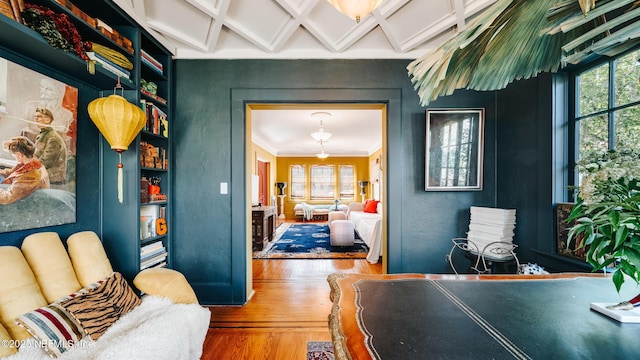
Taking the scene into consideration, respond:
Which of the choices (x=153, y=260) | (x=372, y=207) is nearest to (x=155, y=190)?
(x=153, y=260)

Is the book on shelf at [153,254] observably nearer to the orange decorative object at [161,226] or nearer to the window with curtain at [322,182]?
the orange decorative object at [161,226]

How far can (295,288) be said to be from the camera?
294cm

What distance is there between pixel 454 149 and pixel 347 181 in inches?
271

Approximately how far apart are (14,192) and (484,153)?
3.62 meters

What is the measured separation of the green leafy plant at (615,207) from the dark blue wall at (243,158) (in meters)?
1.71

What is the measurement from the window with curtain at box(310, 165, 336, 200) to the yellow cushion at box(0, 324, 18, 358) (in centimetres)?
838

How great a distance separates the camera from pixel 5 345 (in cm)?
110

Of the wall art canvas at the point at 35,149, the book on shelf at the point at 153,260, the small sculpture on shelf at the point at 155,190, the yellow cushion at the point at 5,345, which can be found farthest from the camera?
the small sculpture on shelf at the point at 155,190

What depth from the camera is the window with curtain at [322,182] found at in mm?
9438

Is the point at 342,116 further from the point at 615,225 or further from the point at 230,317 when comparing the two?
the point at 615,225

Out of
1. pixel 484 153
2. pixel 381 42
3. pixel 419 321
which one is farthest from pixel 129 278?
pixel 484 153

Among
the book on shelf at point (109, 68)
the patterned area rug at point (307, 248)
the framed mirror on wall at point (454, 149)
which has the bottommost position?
the patterned area rug at point (307, 248)

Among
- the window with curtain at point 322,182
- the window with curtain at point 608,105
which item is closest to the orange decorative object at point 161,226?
the window with curtain at point 608,105

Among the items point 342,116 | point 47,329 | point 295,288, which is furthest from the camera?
point 342,116
